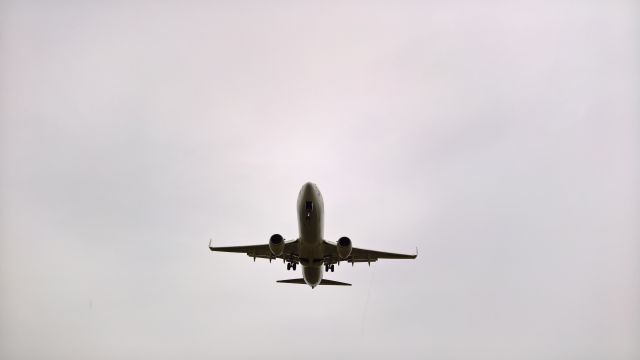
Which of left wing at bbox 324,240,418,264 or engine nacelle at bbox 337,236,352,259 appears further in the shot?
left wing at bbox 324,240,418,264

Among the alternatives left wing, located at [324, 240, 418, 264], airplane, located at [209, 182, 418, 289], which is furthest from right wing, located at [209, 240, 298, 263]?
left wing, located at [324, 240, 418, 264]

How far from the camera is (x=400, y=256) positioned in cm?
4509

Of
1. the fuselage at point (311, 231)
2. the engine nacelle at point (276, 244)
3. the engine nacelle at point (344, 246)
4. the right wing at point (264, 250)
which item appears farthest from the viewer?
the right wing at point (264, 250)

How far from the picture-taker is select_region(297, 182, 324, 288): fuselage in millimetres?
35562

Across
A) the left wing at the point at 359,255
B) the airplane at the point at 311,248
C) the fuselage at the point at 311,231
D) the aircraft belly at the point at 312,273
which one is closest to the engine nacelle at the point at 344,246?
the airplane at the point at 311,248

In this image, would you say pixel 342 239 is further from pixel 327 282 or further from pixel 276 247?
pixel 327 282

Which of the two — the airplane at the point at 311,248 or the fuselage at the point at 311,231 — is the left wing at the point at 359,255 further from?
the fuselage at the point at 311,231

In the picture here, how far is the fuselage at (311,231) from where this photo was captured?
117 feet

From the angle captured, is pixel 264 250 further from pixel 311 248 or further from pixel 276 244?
pixel 276 244

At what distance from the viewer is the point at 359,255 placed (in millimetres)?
45781

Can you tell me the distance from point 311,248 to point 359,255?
7.19 metres

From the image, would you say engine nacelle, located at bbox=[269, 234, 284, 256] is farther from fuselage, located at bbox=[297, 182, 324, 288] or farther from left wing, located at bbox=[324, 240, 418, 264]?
left wing, located at bbox=[324, 240, 418, 264]

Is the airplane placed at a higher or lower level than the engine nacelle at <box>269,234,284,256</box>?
higher

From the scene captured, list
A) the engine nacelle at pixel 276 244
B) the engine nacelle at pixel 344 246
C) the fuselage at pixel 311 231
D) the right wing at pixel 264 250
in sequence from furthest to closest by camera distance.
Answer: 1. the right wing at pixel 264 250
2. the engine nacelle at pixel 344 246
3. the engine nacelle at pixel 276 244
4. the fuselage at pixel 311 231
